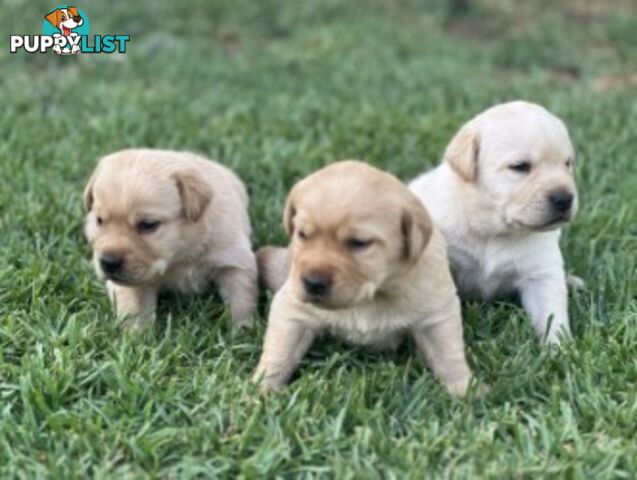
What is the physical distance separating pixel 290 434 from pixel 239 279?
144 centimetres

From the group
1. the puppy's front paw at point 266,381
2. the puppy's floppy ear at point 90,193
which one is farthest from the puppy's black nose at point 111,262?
the puppy's front paw at point 266,381

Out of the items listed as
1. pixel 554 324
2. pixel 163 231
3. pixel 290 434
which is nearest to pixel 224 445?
pixel 290 434

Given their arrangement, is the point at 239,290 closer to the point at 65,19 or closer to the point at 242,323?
the point at 242,323

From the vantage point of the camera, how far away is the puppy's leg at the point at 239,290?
210 inches

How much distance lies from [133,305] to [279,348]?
95 cm

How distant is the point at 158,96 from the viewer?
8969 millimetres

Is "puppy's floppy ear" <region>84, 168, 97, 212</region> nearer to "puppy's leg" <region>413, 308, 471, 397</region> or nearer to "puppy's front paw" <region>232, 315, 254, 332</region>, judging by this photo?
"puppy's front paw" <region>232, 315, 254, 332</region>

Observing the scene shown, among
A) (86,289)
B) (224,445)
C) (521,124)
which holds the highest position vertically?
(521,124)

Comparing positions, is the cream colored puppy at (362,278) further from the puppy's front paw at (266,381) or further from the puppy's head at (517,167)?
the puppy's head at (517,167)

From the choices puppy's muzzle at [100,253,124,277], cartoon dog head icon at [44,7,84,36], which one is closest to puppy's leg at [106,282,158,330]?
puppy's muzzle at [100,253,124,277]

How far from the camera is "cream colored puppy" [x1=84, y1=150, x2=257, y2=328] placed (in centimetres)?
495

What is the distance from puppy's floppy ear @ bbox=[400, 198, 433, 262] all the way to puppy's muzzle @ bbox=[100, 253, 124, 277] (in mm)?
1402

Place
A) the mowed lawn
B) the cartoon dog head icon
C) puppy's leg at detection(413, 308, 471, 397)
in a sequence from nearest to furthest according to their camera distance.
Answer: the mowed lawn → puppy's leg at detection(413, 308, 471, 397) → the cartoon dog head icon

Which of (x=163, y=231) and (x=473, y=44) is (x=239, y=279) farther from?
(x=473, y=44)
